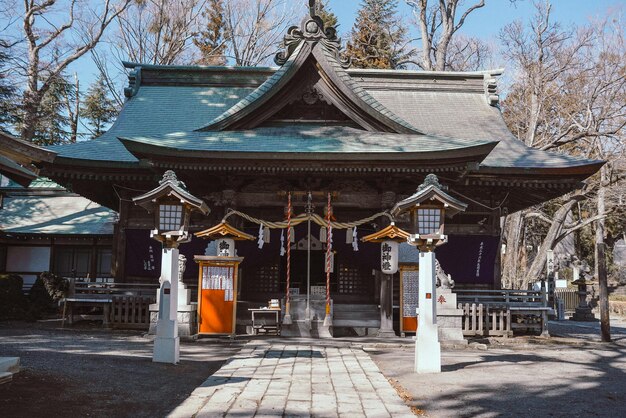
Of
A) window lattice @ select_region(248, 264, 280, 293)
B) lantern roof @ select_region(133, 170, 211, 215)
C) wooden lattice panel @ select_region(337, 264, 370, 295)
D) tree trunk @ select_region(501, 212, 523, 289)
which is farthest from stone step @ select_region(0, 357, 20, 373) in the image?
tree trunk @ select_region(501, 212, 523, 289)

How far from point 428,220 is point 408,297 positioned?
213 inches

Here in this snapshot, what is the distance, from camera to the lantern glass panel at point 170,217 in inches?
370

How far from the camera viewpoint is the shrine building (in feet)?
45.1

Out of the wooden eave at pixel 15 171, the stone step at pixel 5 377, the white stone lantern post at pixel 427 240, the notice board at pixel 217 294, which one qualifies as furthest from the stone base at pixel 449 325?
the wooden eave at pixel 15 171

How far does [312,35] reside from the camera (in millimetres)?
15633

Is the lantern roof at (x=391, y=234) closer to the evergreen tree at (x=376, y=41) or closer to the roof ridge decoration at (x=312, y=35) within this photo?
the roof ridge decoration at (x=312, y=35)

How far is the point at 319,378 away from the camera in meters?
7.89

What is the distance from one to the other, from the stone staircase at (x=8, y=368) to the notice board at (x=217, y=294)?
5910 mm

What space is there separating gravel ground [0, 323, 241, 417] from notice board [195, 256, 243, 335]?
568 millimetres

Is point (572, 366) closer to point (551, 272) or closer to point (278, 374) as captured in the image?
point (278, 374)

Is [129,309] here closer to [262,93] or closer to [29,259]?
[262,93]

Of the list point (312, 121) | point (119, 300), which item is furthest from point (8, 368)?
point (312, 121)

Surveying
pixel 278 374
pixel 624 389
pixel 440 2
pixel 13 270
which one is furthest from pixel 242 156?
pixel 440 2

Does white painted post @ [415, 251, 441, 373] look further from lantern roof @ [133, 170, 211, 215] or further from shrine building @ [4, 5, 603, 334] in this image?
shrine building @ [4, 5, 603, 334]
